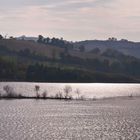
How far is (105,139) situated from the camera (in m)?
87.1

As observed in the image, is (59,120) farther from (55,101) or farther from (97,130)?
(55,101)

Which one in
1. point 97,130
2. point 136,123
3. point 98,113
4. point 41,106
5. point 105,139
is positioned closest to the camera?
point 105,139

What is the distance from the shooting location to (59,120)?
11806 cm

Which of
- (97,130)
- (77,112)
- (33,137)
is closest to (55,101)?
(77,112)

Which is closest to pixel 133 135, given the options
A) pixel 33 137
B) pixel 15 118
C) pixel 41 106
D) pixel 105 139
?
pixel 105 139

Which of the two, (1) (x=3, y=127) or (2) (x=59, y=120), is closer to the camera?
(1) (x=3, y=127)

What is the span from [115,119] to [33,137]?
130 feet

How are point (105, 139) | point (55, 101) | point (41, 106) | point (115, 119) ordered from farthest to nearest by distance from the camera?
1. point (55, 101)
2. point (41, 106)
3. point (115, 119)
4. point (105, 139)

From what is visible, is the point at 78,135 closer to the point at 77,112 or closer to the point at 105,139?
the point at 105,139

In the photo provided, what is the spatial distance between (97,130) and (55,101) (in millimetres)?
80236

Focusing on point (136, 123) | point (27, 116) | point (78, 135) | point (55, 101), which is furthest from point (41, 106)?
point (78, 135)

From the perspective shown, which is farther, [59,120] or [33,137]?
[59,120]

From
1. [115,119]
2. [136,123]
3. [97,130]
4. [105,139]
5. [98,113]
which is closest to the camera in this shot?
[105,139]

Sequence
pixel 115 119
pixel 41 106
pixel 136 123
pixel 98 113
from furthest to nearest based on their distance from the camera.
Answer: pixel 41 106 < pixel 98 113 < pixel 115 119 < pixel 136 123
